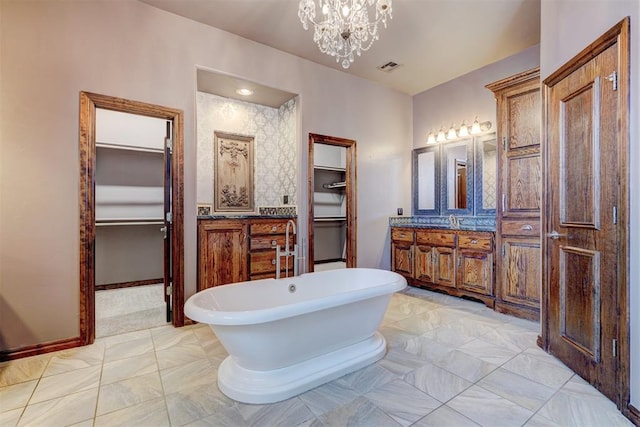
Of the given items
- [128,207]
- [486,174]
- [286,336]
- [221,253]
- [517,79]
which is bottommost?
[286,336]

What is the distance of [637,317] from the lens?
5.00 feet

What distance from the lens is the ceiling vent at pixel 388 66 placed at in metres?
3.81

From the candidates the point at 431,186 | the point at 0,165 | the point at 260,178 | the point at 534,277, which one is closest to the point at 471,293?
the point at 534,277

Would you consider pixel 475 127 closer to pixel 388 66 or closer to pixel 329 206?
pixel 388 66

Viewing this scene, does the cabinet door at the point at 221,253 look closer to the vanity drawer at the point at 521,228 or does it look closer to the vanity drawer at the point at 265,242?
the vanity drawer at the point at 265,242

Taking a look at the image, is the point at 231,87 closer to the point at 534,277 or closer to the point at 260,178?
the point at 260,178

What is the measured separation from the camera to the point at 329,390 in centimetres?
180

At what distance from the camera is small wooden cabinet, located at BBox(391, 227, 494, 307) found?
338cm

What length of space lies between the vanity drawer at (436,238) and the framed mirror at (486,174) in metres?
0.63

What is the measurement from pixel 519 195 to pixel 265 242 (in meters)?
2.68

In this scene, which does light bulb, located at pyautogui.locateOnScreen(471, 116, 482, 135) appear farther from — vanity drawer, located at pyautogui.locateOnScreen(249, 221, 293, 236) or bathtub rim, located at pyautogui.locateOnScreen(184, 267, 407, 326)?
bathtub rim, located at pyautogui.locateOnScreen(184, 267, 407, 326)

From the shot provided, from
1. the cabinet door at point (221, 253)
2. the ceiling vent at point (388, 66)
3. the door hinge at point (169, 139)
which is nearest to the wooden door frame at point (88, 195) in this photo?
the door hinge at point (169, 139)

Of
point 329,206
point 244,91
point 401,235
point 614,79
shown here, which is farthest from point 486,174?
point 244,91

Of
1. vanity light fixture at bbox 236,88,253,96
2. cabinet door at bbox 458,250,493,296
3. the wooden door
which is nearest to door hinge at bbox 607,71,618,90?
the wooden door
